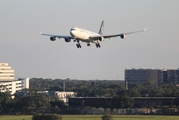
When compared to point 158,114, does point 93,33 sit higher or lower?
higher

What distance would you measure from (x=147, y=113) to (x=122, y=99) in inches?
943

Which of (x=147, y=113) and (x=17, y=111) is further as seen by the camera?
(x=17, y=111)

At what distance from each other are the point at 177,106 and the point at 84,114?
102ft

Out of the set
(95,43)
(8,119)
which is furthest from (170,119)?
(8,119)

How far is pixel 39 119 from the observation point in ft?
452

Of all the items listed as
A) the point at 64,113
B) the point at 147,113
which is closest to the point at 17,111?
the point at 64,113

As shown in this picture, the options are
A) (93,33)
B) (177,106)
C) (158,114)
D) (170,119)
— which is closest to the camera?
(170,119)

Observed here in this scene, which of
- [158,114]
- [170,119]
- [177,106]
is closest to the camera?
[170,119]

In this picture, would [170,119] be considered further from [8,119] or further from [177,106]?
[177,106]

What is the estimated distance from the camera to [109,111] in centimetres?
18275

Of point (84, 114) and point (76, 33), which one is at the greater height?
point (76, 33)

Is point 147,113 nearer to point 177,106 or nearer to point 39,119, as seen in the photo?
point 177,106

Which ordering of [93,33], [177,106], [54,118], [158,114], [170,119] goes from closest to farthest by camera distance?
1. [54,118]
2. [170,119]
3. [93,33]
4. [158,114]
5. [177,106]

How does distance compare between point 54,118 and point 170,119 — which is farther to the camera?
point 170,119
